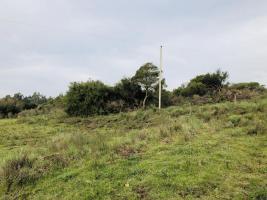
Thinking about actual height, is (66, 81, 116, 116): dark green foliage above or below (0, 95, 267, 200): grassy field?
above

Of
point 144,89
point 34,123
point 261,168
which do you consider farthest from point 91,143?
point 144,89

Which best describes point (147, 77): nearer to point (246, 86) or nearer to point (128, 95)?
point (128, 95)

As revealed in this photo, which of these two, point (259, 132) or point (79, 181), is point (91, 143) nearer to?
point (79, 181)

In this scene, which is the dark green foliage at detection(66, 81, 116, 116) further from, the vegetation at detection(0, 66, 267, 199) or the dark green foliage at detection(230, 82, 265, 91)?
the vegetation at detection(0, 66, 267, 199)

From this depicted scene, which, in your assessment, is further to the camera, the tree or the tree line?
the tree

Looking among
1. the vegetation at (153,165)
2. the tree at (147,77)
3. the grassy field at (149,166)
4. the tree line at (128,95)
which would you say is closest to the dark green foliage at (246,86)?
the tree line at (128,95)

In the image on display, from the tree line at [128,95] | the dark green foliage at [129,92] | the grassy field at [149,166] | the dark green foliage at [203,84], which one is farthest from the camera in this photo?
the dark green foliage at [203,84]

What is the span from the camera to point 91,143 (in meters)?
9.36

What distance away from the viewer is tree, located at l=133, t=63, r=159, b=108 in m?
25.5

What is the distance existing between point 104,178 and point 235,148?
3432mm

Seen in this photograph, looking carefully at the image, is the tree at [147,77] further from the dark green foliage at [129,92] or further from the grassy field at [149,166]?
the grassy field at [149,166]

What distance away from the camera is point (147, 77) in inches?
1003

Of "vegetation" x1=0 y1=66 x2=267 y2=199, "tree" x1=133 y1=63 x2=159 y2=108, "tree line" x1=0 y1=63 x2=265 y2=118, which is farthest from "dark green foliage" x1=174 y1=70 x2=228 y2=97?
"vegetation" x1=0 y1=66 x2=267 y2=199

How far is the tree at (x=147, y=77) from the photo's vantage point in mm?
25453
